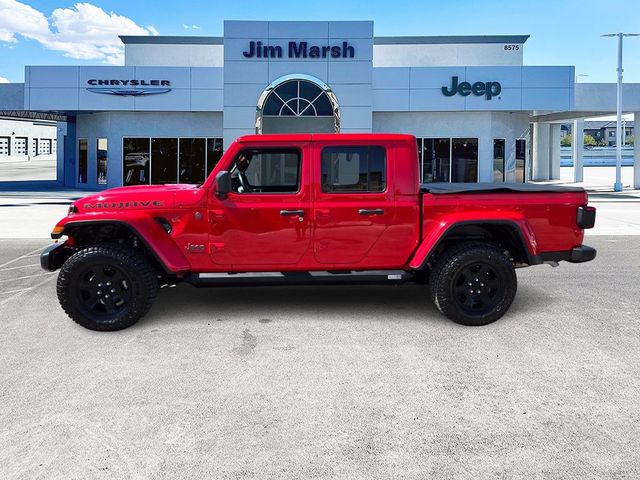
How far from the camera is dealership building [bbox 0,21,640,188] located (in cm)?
2627

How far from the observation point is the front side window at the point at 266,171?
242 inches

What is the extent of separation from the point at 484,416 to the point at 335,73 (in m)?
23.9

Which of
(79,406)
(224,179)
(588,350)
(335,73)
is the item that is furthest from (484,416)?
(335,73)

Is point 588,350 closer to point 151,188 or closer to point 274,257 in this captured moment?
point 274,257

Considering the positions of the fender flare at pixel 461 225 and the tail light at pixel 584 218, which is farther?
the tail light at pixel 584 218

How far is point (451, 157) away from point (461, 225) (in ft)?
79.9

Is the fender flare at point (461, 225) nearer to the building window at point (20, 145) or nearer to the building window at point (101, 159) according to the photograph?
the building window at point (101, 159)

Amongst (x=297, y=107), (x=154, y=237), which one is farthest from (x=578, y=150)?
(x=154, y=237)

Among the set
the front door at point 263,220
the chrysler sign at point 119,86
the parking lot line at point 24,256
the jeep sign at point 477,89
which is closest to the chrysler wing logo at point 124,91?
the chrysler sign at point 119,86

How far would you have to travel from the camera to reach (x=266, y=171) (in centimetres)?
627

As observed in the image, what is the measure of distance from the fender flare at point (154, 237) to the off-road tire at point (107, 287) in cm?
20

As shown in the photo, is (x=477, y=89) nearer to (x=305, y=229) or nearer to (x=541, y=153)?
(x=541, y=153)

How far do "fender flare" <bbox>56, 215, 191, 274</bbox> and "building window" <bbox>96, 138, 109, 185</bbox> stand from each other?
25.3 metres

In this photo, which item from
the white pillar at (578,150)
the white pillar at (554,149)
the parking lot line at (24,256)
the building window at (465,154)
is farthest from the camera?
the white pillar at (554,149)
